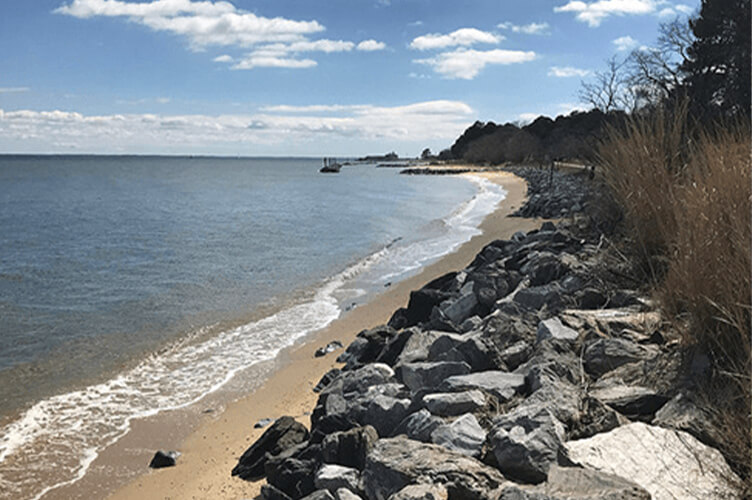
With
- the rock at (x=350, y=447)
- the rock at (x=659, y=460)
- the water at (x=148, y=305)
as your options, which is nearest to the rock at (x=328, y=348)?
the water at (x=148, y=305)

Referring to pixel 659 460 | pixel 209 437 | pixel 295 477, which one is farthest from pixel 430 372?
pixel 209 437

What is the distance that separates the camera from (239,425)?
22.5 feet

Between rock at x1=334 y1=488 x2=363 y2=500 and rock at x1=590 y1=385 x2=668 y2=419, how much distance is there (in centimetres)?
166

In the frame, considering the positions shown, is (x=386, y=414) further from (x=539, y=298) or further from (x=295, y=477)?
(x=539, y=298)

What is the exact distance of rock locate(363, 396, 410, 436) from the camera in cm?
466

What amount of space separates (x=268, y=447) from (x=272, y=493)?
3.50 feet

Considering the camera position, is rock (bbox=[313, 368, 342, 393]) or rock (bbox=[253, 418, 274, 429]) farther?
rock (bbox=[313, 368, 342, 393])

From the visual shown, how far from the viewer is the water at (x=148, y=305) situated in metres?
7.26

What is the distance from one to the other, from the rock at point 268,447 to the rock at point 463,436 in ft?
6.77

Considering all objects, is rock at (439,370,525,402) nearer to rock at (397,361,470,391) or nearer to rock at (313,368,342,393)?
rock at (397,361,470,391)

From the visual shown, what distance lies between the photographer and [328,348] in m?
9.21

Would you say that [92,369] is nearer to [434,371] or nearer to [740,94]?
[434,371]

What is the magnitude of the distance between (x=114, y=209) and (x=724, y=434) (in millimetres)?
39343

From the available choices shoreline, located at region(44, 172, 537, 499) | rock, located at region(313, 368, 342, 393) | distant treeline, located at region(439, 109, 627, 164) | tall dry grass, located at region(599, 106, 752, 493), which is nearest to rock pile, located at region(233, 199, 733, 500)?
tall dry grass, located at region(599, 106, 752, 493)
